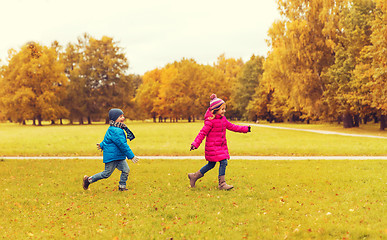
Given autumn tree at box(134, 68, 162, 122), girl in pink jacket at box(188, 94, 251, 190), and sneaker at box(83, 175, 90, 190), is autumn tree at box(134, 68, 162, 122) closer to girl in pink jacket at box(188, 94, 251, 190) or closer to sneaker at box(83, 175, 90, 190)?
sneaker at box(83, 175, 90, 190)

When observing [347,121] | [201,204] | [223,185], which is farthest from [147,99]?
[201,204]

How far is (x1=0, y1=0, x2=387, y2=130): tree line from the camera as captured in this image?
29438 mm

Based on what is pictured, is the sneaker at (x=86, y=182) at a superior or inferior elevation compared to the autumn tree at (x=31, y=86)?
inferior

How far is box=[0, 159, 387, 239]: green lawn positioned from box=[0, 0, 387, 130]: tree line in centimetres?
661

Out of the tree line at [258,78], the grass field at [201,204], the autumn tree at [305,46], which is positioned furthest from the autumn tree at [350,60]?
the grass field at [201,204]

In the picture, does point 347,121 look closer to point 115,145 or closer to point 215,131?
point 215,131

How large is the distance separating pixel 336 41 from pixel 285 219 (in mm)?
31070

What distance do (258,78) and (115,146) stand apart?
5967 centimetres

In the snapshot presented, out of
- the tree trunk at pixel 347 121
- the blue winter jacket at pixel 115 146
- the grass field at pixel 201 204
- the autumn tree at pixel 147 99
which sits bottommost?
the grass field at pixel 201 204

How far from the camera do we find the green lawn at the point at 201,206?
477 centimetres

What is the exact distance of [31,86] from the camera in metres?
56.4

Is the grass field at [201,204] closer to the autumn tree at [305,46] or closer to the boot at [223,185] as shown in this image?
the boot at [223,185]

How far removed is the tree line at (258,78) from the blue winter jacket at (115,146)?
20.6 ft

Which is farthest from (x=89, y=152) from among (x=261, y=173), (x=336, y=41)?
(x=336, y=41)
